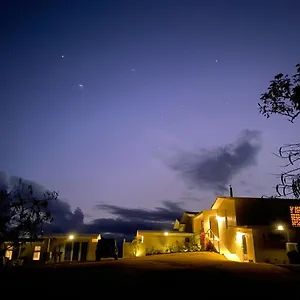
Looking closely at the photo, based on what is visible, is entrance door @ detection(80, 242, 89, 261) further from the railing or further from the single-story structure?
the railing

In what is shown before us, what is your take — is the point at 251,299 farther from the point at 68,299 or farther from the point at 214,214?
the point at 214,214

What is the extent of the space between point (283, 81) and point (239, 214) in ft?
56.7

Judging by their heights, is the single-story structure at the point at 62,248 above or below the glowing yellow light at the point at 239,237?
below

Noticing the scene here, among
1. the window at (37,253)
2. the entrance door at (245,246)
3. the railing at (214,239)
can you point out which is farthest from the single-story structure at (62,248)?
the entrance door at (245,246)

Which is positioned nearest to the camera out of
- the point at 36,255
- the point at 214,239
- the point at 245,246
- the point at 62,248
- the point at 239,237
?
the point at 245,246

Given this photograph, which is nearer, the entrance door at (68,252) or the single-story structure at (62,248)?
the single-story structure at (62,248)

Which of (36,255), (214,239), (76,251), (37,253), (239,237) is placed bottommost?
(36,255)

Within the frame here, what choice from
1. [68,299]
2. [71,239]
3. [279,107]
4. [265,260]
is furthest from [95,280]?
[71,239]

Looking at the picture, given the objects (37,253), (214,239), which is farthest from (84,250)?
(214,239)

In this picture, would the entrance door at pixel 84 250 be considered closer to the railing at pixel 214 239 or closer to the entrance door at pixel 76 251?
the entrance door at pixel 76 251

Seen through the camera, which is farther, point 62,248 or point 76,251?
point 76,251

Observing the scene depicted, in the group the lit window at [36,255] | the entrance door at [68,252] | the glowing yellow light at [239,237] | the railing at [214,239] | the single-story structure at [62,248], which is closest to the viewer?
the glowing yellow light at [239,237]

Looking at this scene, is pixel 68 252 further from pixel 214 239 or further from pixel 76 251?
pixel 214 239

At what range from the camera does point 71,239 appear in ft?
95.8
